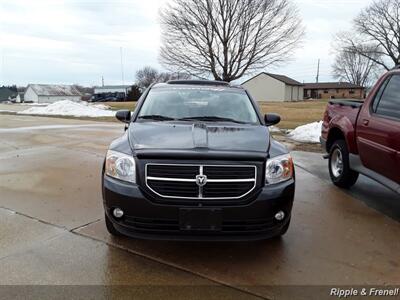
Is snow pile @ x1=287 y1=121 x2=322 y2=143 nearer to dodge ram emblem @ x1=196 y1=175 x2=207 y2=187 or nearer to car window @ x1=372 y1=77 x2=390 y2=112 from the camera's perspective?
car window @ x1=372 y1=77 x2=390 y2=112

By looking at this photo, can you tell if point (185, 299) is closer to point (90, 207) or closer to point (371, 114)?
point (90, 207)

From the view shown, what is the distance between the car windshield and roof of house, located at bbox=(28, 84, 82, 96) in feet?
320

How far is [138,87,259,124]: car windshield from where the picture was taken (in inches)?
182

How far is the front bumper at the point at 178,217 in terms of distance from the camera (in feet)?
10.8

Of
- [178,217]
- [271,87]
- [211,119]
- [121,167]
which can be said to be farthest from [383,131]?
[271,87]

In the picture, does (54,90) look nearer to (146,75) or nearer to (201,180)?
(146,75)

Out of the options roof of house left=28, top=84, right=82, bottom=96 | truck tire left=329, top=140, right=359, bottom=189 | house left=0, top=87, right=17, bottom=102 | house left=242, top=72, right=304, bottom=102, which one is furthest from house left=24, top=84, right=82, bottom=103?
truck tire left=329, top=140, right=359, bottom=189

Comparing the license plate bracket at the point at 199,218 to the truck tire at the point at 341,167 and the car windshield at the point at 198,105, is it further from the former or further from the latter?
the truck tire at the point at 341,167

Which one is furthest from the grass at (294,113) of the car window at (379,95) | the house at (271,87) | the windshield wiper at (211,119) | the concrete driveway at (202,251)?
the house at (271,87)

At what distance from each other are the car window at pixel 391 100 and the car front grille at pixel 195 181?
2.44m

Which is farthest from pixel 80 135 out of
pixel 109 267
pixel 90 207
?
pixel 109 267

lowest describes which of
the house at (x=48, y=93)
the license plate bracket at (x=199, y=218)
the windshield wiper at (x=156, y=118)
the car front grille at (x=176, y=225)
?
the house at (x=48, y=93)

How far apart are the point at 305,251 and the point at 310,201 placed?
169cm

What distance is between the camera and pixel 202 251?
3.82 m
